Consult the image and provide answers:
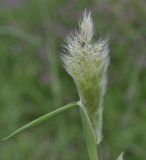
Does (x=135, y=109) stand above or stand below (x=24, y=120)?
below

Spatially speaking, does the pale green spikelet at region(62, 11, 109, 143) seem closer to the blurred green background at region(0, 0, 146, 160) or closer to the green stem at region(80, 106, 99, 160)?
the green stem at region(80, 106, 99, 160)

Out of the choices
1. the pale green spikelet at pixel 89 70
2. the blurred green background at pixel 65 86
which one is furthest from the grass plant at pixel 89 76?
the blurred green background at pixel 65 86

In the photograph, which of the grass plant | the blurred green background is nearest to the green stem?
the grass plant

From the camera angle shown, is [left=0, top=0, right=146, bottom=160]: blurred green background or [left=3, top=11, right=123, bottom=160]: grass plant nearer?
[left=3, top=11, right=123, bottom=160]: grass plant

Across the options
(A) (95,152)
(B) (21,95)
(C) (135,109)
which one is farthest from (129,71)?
(A) (95,152)

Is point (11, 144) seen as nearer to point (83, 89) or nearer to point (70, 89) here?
point (70, 89)
